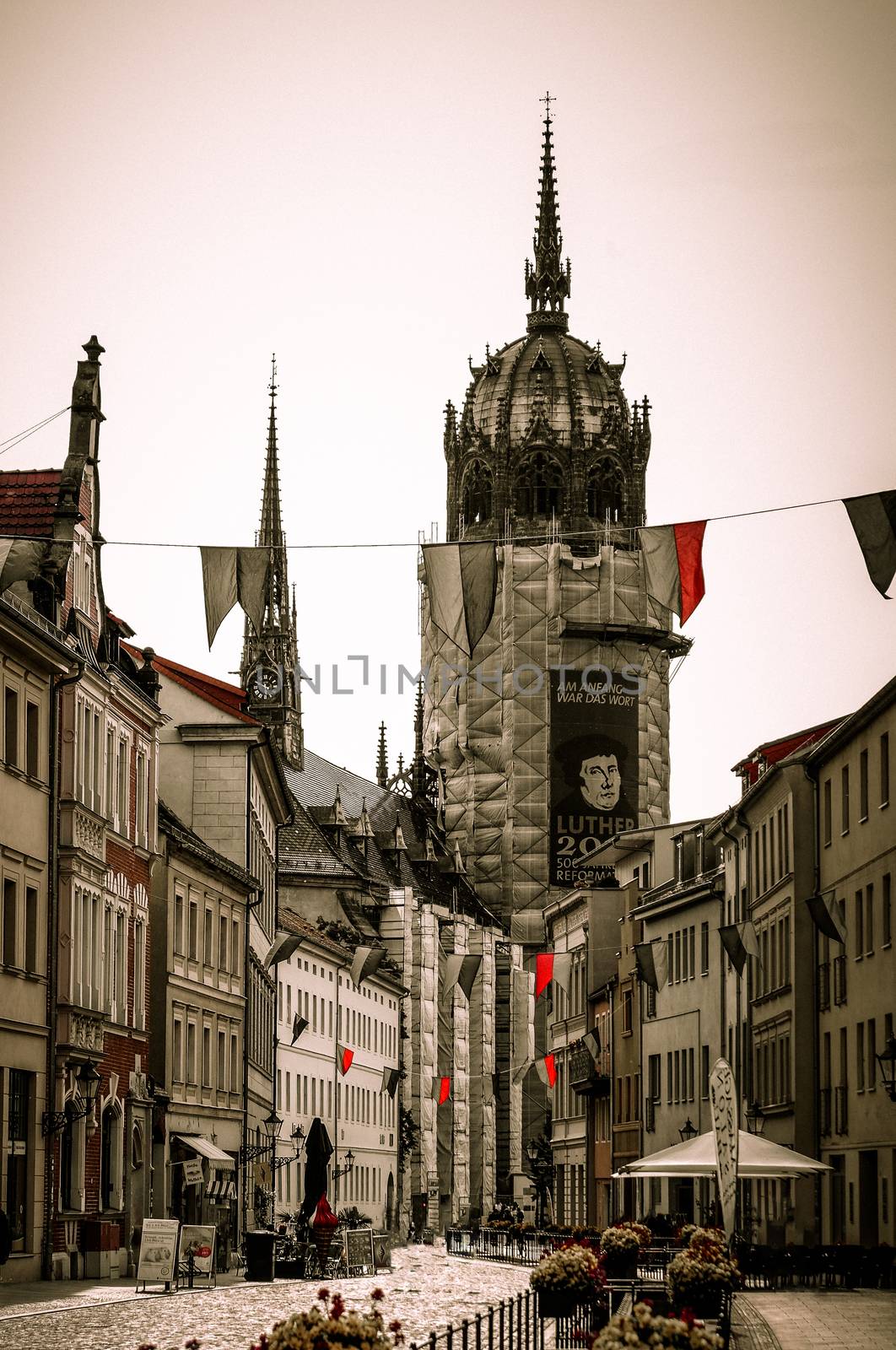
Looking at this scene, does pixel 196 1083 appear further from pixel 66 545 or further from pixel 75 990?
pixel 66 545

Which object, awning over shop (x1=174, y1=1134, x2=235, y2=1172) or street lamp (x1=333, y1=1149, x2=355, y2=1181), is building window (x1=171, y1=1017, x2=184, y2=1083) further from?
street lamp (x1=333, y1=1149, x2=355, y2=1181)

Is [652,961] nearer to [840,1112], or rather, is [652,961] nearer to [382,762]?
[840,1112]

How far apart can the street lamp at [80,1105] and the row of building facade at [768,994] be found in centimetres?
1459

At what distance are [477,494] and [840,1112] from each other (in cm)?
9830

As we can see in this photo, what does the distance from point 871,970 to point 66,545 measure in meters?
17.4

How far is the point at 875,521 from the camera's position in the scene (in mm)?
27719

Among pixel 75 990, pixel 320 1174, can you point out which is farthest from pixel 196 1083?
pixel 75 990

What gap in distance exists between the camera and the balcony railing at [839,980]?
5081 cm

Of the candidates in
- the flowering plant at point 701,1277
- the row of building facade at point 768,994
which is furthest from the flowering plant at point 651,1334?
the row of building facade at point 768,994

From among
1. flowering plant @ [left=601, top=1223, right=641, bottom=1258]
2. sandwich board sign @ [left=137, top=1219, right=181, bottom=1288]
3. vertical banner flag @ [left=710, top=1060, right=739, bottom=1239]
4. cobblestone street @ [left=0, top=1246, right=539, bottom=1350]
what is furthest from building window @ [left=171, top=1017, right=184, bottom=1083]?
vertical banner flag @ [left=710, top=1060, right=739, bottom=1239]

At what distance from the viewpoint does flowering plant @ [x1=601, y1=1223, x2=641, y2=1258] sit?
3706 centimetres

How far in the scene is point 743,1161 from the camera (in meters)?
42.0

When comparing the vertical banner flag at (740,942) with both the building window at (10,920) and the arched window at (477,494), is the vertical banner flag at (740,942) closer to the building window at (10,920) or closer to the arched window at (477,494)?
the building window at (10,920)

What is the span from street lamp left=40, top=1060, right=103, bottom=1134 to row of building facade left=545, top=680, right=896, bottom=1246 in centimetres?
1459
